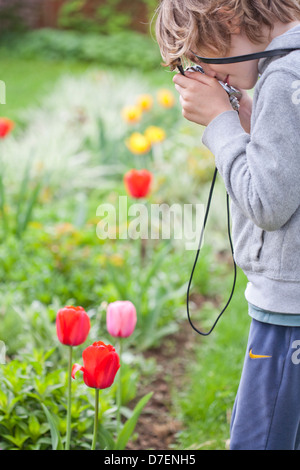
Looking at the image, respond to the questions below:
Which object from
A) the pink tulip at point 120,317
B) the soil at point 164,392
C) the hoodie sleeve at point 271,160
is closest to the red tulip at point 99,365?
the pink tulip at point 120,317

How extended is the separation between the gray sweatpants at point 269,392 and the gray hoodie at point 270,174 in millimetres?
80

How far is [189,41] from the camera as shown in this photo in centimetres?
114

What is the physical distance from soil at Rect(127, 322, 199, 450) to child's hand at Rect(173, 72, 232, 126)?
1.13 meters

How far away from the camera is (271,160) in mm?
1046

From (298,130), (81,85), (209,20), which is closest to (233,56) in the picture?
(209,20)

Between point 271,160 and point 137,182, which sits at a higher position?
point 271,160

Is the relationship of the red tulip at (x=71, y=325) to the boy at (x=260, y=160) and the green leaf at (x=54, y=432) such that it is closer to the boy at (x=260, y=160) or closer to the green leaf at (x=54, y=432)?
the green leaf at (x=54, y=432)

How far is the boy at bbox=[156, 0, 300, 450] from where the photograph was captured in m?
1.05
